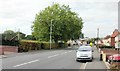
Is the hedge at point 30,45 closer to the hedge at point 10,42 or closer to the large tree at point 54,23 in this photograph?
the hedge at point 10,42

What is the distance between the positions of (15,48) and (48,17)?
3486 cm

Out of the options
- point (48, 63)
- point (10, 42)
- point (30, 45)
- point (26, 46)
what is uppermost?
point (10, 42)

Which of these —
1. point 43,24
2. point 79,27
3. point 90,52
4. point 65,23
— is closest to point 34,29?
point 43,24

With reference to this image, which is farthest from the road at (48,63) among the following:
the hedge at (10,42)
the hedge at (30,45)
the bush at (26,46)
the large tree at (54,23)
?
Answer: the large tree at (54,23)

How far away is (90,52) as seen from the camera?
30.2m

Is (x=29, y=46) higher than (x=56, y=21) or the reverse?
the reverse

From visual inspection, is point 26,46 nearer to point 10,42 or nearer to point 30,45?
point 30,45

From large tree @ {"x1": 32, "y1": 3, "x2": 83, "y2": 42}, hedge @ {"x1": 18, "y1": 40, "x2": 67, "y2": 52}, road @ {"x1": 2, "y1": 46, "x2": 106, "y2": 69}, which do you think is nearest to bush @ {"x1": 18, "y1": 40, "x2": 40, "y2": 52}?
hedge @ {"x1": 18, "y1": 40, "x2": 67, "y2": 52}

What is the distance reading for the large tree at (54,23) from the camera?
84.7 meters

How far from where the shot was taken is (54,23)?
277ft

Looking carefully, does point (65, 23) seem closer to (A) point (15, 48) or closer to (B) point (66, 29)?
(B) point (66, 29)

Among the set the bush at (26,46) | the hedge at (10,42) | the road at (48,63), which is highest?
the hedge at (10,42)

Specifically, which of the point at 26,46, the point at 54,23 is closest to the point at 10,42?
the point at 26,46

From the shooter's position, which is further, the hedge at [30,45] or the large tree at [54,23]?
the large tree at [54,23]
